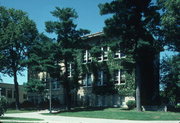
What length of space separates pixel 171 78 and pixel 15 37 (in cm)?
2682

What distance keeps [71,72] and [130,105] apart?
43.3 feet

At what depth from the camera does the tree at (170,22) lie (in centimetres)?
3228

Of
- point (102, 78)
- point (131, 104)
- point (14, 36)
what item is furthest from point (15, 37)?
point (131, 104)

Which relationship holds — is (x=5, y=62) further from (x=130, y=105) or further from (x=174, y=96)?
(x=174, y=96)

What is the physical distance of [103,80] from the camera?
139 feet

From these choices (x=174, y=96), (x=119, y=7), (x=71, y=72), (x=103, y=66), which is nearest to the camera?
(x=119, y=7)

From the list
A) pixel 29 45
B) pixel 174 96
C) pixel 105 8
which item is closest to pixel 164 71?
pixel 174 96

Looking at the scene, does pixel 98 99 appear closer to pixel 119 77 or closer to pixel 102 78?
pixel 102 78

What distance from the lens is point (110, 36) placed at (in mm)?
33594

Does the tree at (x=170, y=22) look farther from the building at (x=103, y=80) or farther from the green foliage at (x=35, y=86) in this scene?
the green foliage at (x=35, y=86)

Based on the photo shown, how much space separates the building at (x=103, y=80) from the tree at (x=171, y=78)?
46.9 inches

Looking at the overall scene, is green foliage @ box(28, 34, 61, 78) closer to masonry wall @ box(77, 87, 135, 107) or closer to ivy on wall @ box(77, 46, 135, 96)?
ivy on wall @ box(77, 46, 135, 96)

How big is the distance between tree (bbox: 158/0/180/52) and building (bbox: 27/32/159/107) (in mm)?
5217

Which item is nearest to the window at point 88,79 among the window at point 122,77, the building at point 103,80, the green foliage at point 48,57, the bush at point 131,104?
the building at point 103,80
